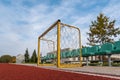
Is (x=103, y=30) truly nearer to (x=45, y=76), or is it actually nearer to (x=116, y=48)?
(x=116, y=48)

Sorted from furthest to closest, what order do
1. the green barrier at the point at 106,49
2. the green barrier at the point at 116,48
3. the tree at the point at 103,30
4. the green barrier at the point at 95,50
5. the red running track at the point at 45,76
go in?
the tree at the point at 103,30 < the green barrier at the point at 95,50 < the green barrier at the point at 106,49 < the green barrier at the point at 116,48 < the red running track at the point at 45,76

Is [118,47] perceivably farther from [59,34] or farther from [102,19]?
[102,19]

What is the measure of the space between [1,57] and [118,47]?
72.1 metres

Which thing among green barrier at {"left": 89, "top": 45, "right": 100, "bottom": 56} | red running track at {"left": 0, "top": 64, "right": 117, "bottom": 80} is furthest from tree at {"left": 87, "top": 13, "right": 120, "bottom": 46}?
red running track at {"left": 0, "top": 64, "right": 117, "bottom": 80}

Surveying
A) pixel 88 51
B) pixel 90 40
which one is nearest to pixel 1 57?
pixel 90 40

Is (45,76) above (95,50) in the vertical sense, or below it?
below

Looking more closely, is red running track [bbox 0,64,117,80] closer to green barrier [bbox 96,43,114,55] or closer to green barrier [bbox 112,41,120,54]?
green barrier [bbox 112,41,120,54]

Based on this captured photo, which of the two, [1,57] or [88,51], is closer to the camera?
[88,51]

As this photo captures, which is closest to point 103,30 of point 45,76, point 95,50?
point 95,50

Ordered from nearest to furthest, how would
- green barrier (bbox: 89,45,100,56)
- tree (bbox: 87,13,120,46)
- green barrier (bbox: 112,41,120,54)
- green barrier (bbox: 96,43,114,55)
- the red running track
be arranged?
the red running track
green barrier (bbox: 112,41,120,54)
green barrier (bbox: 96,43,114,55)
green barrier (bbox: 89,45,100,56)
tree (bbox: 87,13,120,46)

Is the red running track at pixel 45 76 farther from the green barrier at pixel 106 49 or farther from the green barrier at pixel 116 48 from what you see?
the green barrier at pixel 106 49

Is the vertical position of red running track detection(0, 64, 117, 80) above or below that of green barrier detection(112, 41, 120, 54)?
below

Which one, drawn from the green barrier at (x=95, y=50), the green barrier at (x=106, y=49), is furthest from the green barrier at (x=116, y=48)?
the green barrier at (x=95, y=50)

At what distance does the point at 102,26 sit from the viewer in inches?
948
